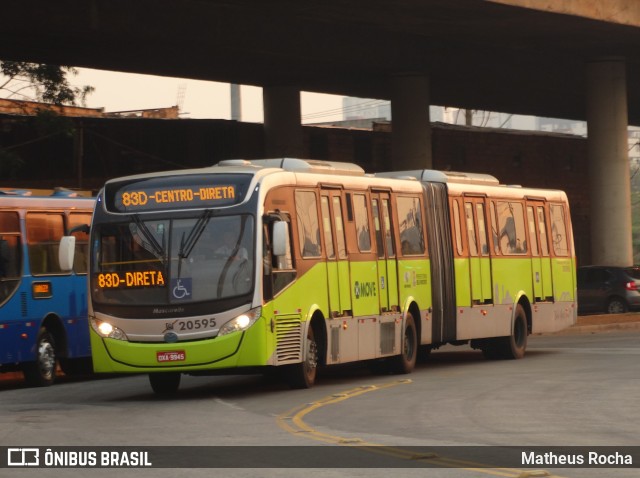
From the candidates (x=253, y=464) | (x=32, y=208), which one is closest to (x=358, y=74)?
(x=32, y=208)

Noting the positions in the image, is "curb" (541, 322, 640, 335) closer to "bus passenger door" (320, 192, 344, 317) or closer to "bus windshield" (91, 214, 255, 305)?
"bus passenger door" (320, 192, 344, 317)

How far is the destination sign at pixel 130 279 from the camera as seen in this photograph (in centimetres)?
1909

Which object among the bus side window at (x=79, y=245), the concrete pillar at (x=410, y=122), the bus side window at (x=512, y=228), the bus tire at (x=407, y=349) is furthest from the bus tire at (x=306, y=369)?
the concrete pillar at (x=410, y=122)

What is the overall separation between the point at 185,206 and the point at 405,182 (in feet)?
19.9

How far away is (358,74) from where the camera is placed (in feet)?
168

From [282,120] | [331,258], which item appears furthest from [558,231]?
[282,120]

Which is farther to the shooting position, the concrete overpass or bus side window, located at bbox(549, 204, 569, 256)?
the concrete overpass

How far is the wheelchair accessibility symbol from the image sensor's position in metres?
18.9

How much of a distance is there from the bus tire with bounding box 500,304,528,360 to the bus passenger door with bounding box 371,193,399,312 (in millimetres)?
4551

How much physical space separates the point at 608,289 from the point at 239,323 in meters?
28.4

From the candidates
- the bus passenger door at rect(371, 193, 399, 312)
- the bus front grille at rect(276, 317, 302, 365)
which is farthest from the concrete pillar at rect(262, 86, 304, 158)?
the bus front grille at rect(276, 317, 302, 365)

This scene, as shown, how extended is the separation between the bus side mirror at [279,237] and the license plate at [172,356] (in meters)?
1.67

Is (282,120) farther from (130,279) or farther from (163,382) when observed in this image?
(130,279)
